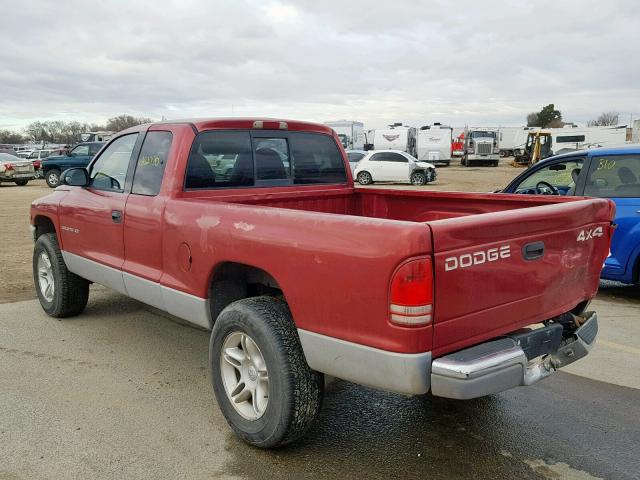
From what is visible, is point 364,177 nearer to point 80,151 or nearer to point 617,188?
point 80,151

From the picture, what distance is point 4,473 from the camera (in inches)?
120

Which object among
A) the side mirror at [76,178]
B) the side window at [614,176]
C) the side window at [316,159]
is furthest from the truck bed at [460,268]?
the side window at [614,176]

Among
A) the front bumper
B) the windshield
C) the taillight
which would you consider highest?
the windshield

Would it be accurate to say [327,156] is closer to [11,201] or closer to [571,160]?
[571,160]

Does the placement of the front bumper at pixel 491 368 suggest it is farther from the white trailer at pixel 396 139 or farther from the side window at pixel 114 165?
the white trailer at pixel 396 139

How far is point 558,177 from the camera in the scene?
725 cm

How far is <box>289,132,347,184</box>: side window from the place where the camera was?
189 inches

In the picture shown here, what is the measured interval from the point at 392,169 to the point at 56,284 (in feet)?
69.8

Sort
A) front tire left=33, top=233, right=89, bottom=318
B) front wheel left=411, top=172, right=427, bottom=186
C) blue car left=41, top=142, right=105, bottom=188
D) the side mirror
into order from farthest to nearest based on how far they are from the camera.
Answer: front wheel left=411, top=172, right=427, bottom=186 < blue car left=41, top=142, right=105, bottom=188 < front tire left=33, top=233, right=89, bottom=318 < the side mirror

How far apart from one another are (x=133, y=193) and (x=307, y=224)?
207 cm

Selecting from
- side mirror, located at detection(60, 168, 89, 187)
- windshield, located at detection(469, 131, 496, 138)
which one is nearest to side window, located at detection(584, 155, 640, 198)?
side mirror, located at detection(60, 168, 89, 187)

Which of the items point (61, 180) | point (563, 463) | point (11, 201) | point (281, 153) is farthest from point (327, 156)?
point (11, 201)

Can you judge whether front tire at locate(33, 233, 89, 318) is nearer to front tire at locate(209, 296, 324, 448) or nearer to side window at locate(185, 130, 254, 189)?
side window at locate(185, 130, 254, 189)

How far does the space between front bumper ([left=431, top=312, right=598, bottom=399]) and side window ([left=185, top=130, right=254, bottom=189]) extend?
2.30m
